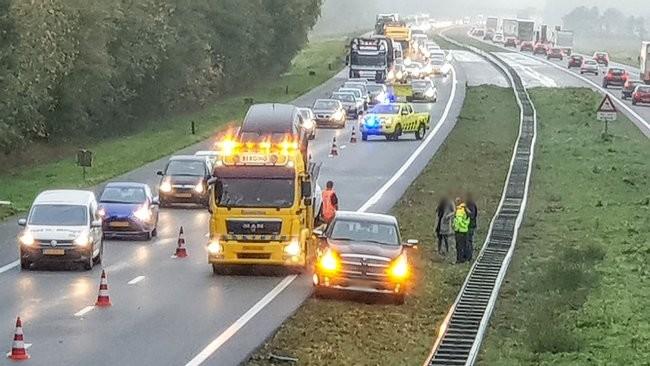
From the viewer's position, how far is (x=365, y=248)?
27.0 metres

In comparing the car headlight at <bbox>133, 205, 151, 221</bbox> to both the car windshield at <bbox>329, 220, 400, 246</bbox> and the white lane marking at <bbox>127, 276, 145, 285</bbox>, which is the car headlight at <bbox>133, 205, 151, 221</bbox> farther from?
the car windshield at <bbox>329, 220, 400, 246</bbox>

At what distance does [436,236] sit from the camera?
36.5 m

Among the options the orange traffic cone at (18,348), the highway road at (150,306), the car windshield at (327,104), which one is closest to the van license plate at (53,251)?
the highway road at (150,306)

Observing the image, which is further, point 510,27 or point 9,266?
point 510,27

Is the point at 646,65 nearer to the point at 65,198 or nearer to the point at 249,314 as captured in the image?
the point at 65,198

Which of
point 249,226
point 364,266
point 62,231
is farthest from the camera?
point 62,231

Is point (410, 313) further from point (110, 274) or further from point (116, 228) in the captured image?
point (116, 228)

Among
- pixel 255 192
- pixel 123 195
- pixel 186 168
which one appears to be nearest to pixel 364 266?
pixel 255 192

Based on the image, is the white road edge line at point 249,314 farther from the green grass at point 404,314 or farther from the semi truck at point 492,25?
the semi truck at point 492,25

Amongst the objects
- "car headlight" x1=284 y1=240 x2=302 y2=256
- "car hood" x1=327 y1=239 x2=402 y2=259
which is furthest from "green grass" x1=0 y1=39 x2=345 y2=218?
"car hood" x1=327 y1=239 x2=402 y2=259

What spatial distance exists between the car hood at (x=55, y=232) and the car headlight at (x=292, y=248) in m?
4.29

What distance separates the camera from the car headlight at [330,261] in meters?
26.7

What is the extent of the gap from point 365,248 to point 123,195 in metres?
11.2

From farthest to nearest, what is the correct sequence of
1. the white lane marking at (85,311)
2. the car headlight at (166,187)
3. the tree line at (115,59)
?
the tree line at (115,59)
the car headlight at (166,187)
the white lane marking at (85,311)
